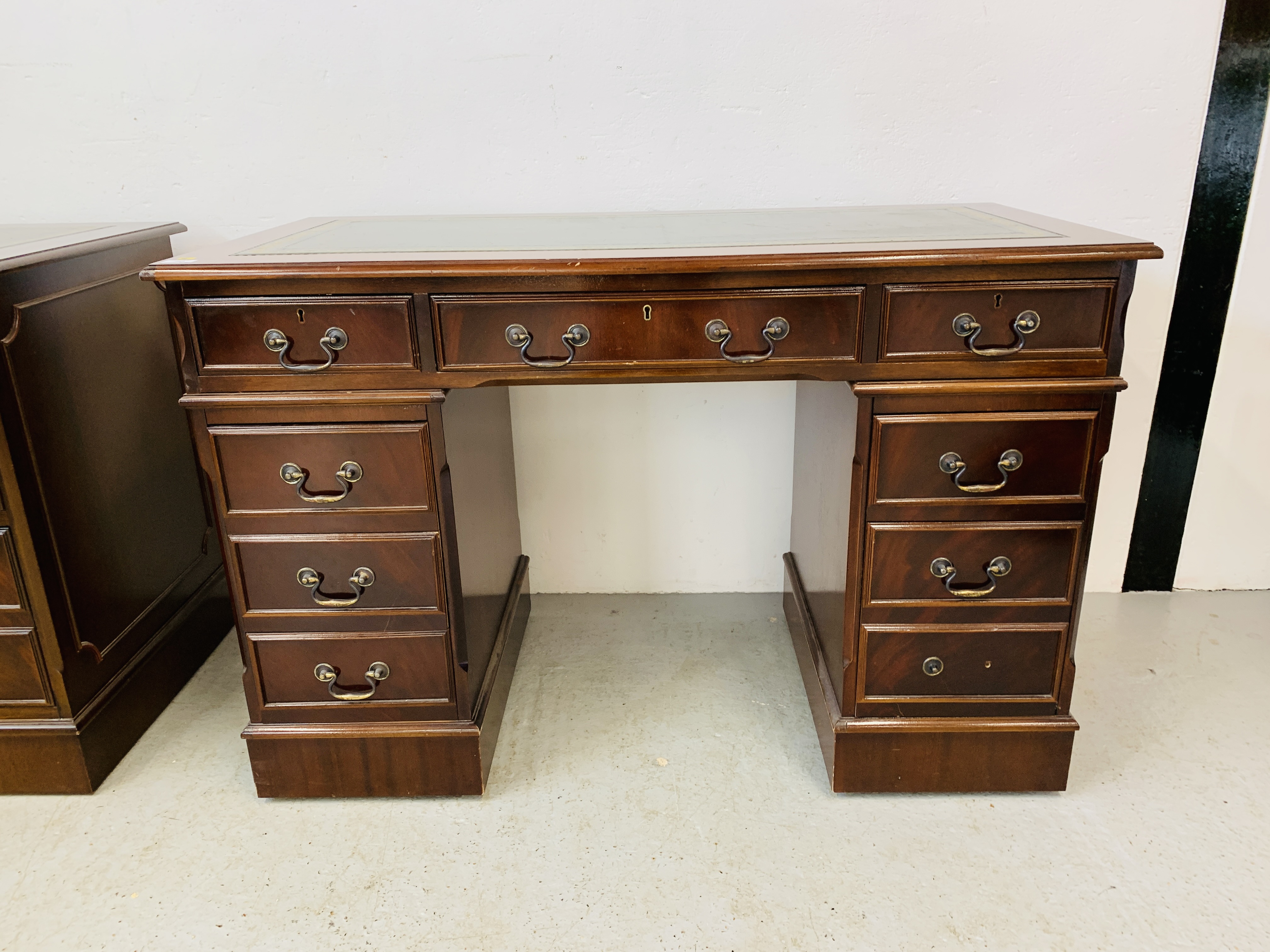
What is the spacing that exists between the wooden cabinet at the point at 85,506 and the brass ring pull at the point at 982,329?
150 centimetres

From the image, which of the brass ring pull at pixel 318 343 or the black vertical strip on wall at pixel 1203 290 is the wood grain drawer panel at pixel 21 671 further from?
the black vertical strip on wall at pixel 1203 290

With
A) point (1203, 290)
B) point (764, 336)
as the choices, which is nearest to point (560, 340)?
point (764, 336)

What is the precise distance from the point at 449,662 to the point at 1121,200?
5.67 feet

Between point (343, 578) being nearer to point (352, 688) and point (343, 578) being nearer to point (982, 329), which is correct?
point (352, 688)

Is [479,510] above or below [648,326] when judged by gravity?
below

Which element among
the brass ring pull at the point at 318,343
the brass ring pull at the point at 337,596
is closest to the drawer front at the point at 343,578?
the brass ring pull at the point at 337,596

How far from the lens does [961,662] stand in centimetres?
152

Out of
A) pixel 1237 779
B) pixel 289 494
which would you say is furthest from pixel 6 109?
pixel 1237 779

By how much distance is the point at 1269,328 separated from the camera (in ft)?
6.61

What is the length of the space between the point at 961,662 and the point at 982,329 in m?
0.57

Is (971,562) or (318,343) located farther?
(971,562)

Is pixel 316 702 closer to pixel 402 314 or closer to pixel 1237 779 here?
pixel 402 314

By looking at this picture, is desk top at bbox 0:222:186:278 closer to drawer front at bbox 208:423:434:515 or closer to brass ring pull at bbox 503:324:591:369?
drawer front at bbox 208:423:434:515

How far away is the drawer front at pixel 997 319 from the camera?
133 centimetres
